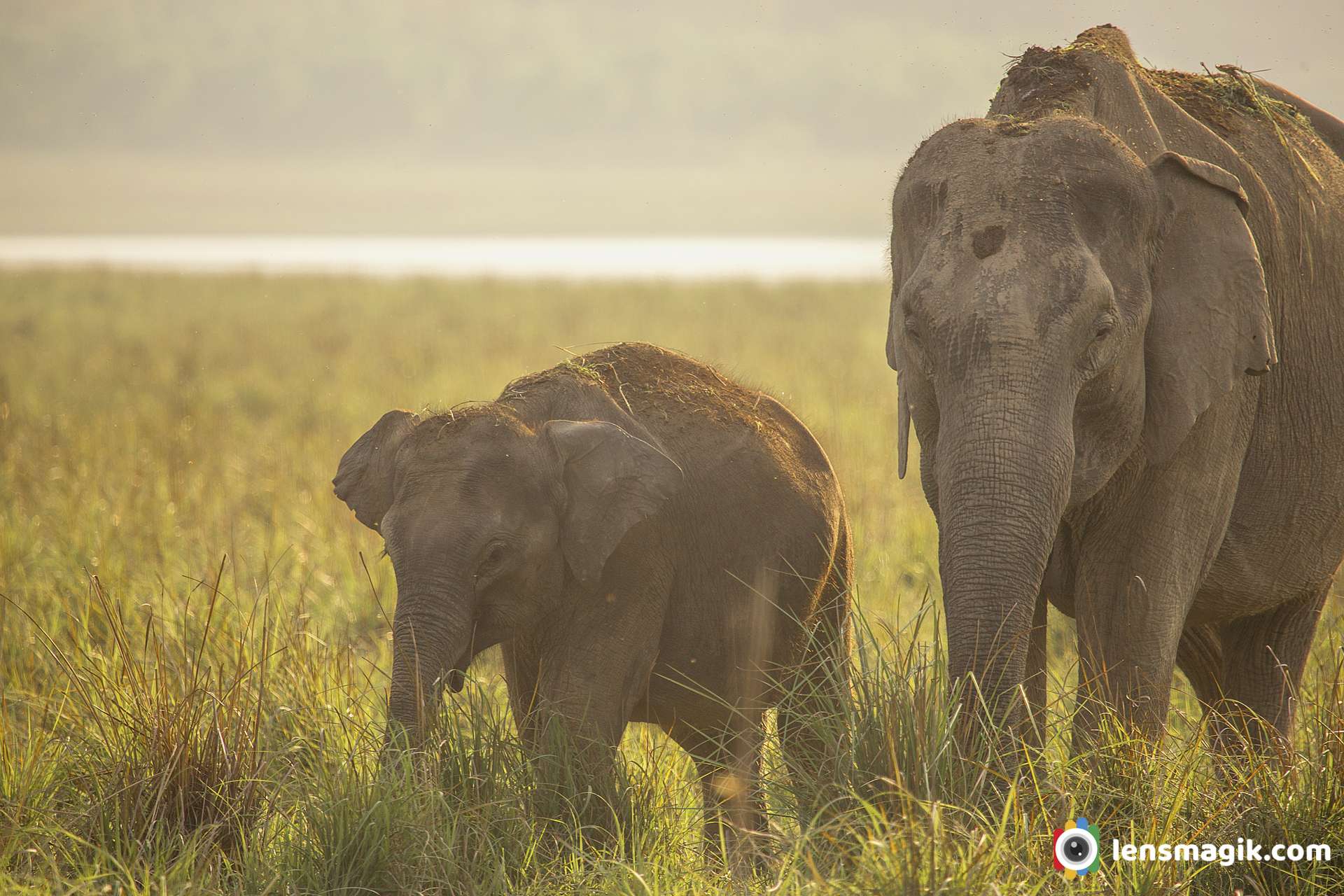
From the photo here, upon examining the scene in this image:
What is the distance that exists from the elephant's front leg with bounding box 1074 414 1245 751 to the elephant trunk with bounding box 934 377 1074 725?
2.21ft

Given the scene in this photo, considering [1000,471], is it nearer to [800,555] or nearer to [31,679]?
[800,555]

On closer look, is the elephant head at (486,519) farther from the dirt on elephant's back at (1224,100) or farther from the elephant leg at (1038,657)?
the dirt on elephant's back at (1224,100)

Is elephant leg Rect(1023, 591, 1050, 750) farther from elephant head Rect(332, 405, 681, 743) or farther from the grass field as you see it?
elephant head Rect(332, 405, 681, 743)

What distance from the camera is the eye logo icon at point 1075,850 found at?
4.53 m

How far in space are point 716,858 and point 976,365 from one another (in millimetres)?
2202

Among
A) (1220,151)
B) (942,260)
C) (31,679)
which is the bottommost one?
(31,679)

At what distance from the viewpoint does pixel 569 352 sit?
247 inches

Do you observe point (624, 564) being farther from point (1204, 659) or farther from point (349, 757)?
point (1204, 659)

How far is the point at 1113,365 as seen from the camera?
477 cm

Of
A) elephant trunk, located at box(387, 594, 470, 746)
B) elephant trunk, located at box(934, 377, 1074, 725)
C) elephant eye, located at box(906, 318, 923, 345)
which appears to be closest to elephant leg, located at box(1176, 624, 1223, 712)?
elephant trunk, located at box(934, 377, 1074, 725)

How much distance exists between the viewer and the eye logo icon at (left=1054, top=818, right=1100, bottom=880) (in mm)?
4527

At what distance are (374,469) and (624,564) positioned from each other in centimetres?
105

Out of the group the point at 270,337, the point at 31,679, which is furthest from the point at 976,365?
the point at 270,337

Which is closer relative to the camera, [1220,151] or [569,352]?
[1220,151]
